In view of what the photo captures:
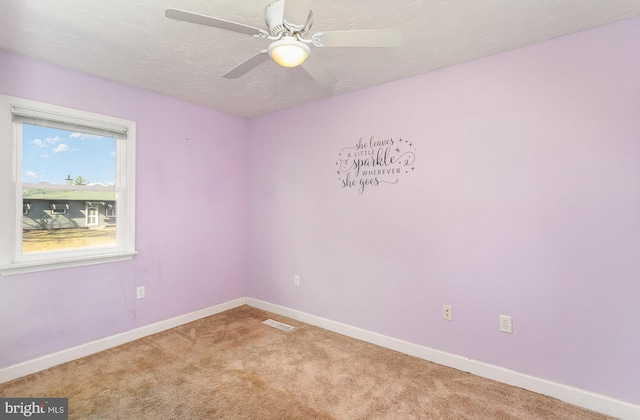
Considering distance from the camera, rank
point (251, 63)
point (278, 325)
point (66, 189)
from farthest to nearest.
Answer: point (278, 325), point (66, 189), point (251, 63)

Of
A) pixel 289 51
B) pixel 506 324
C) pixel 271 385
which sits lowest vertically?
pixel 271 385

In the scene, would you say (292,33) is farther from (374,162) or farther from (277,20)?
(374,162)

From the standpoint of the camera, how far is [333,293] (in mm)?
3168

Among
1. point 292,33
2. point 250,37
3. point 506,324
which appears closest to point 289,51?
point 292,33

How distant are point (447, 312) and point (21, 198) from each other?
3.40m

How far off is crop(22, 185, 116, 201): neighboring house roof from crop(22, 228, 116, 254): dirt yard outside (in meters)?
0.27

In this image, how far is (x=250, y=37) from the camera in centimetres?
202

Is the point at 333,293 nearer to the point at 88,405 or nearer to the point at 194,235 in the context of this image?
the point at 194,235

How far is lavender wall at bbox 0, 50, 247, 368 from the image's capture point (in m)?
2.33

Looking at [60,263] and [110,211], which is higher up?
[110,211]

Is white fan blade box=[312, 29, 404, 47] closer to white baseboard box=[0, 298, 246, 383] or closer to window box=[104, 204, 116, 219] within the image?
window box=[104, 204, 116, 219]

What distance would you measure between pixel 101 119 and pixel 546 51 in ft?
11.4

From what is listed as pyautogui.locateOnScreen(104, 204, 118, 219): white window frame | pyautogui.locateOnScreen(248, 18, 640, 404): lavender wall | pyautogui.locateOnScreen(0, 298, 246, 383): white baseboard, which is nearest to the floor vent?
pyautogui.locateOnScreen(248, 18, 640, 404): lavender wall

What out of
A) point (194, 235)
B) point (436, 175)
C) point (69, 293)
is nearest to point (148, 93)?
point (194, 235)
